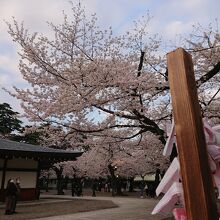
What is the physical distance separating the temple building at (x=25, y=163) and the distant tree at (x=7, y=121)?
24243 mm

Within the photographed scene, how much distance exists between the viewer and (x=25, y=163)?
19297mm

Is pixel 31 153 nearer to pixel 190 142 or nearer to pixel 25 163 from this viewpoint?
pixel 25 163

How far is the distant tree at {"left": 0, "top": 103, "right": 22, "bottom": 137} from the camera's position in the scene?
43.1 metres

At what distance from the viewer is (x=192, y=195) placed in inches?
46.7

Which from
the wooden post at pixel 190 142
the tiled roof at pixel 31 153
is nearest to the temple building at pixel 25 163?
the tiled roof at pixel 31 153

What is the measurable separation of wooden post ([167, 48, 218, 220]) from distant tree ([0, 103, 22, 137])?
142 feet

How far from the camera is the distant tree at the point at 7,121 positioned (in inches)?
1698

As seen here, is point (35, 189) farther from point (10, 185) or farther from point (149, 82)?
point (149, 82)

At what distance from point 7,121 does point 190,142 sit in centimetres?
4559

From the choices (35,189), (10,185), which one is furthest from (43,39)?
(35,189)

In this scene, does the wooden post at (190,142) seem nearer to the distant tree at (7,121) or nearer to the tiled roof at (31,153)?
the tiled roof at (31,153)

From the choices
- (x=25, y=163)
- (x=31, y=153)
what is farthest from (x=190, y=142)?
(x=25, y=163)

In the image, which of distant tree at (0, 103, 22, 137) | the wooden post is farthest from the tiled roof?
distant tree at (0, 103, 22, 137)

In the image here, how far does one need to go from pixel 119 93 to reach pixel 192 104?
28.5 ft
